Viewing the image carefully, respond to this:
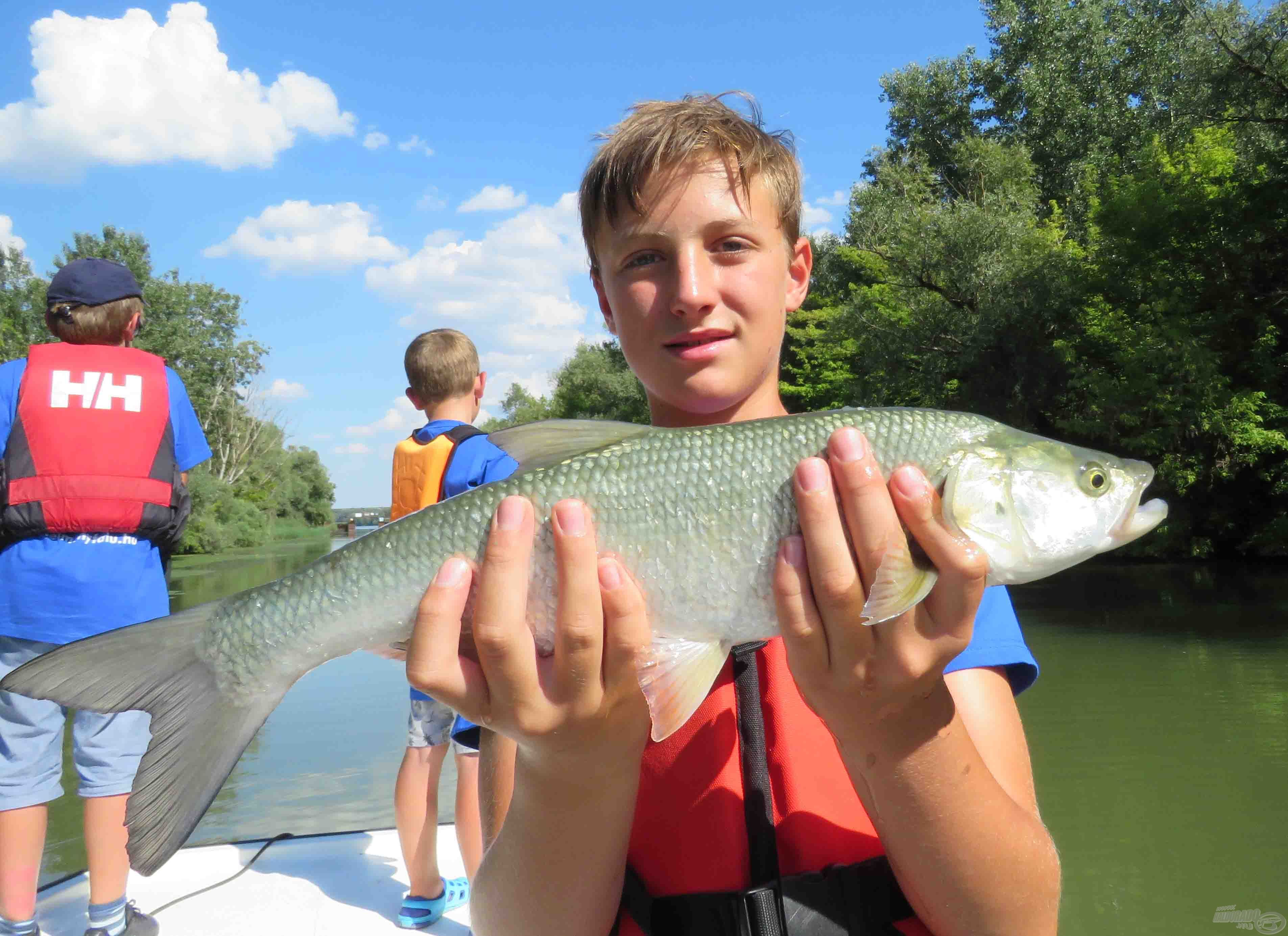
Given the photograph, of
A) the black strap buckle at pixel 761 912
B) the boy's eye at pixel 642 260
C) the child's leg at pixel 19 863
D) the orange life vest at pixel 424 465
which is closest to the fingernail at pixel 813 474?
the black strap buckle at pixel 761 912

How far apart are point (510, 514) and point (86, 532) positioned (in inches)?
122

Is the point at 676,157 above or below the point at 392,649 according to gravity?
above

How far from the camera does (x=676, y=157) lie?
2.53 m

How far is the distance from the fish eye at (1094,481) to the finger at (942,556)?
0.40 meters

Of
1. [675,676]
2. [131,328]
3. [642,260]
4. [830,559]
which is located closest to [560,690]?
[675,676]

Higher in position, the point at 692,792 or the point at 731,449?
the point at 731,449

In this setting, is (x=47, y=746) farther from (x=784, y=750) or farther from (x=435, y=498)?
(x=784, y=750)

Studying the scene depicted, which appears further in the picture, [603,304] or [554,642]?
[603,304]

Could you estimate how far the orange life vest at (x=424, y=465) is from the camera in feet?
15.5

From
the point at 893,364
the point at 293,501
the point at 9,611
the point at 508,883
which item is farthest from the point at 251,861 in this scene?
the point at 293,501

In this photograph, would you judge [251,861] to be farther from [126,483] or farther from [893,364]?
[893,364]

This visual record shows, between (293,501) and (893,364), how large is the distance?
69865 millimetres

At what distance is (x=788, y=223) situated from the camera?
272cm

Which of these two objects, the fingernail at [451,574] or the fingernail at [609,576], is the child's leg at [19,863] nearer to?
the fingernail at [451,574]
